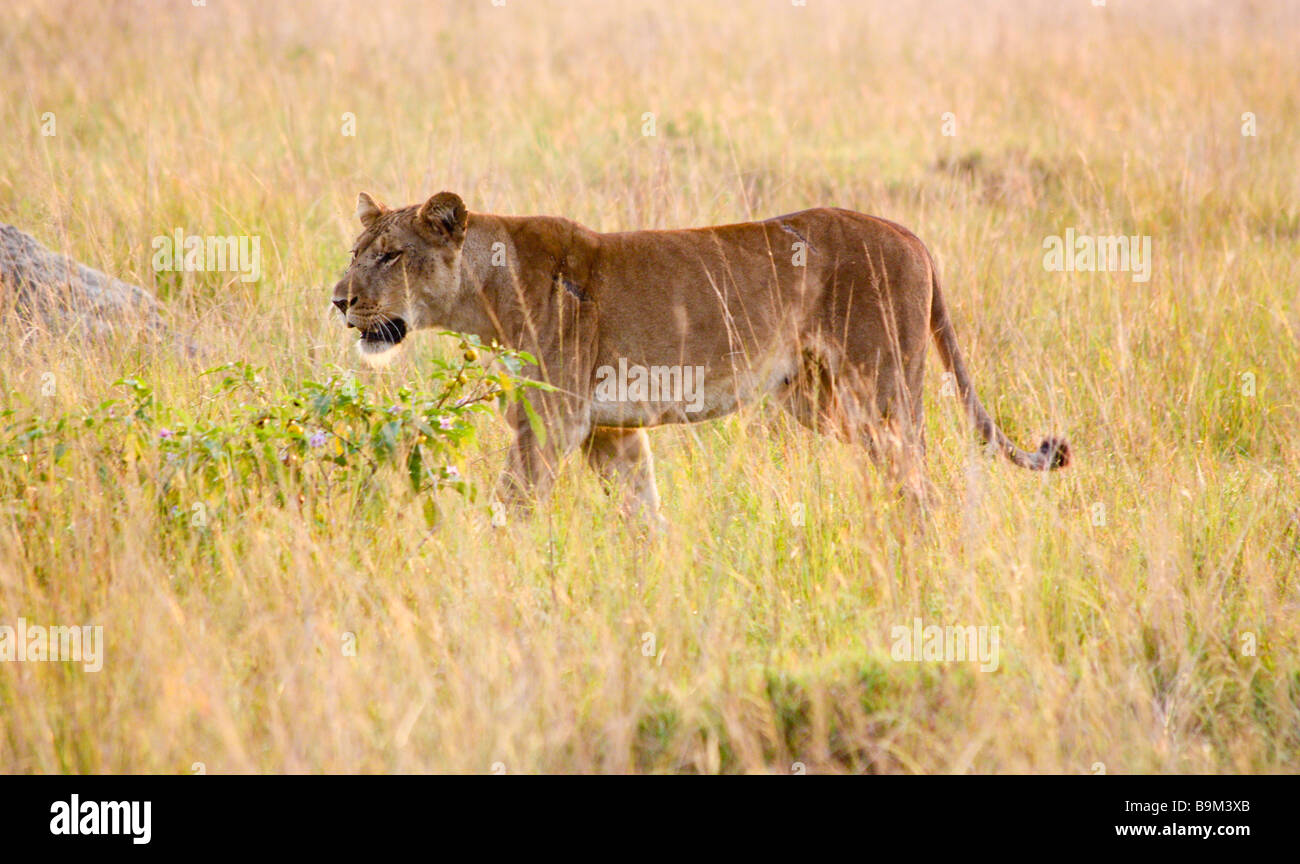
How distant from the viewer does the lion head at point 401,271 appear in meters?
4.86

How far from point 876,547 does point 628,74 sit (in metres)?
9.56

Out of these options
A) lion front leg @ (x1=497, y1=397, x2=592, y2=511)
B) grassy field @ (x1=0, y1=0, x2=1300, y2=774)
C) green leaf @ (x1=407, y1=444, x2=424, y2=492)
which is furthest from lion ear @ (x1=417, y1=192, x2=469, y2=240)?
green leaf @ (x1=407, y1=444, x2=424, y2=492)

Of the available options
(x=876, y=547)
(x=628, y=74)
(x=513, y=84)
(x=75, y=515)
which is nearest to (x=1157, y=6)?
(x=628, y=74)

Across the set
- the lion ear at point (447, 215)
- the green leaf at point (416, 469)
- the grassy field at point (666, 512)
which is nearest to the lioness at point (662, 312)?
the lion ear at point (447, 215)

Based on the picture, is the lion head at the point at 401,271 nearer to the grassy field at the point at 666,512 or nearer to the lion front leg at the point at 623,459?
the grassy field at the point at 666,512

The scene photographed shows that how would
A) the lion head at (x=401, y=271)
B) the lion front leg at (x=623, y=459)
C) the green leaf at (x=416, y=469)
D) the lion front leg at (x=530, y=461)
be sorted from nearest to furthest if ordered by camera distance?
the green leaf at (x=416, y=469)
the lion front leg at (x=530, y=461)
the lion head at (x=401, y=271)
the lion front leg at (x=623, y=459)

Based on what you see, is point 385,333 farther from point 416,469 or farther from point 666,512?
point 666,512

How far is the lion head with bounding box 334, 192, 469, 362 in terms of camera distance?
4.86 m

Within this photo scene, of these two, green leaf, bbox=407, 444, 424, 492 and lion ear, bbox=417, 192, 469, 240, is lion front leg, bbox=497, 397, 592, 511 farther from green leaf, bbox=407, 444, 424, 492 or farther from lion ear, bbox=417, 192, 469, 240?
lion ear, bbox=417, 192, 469, 240

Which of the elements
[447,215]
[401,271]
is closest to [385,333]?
[401,271]

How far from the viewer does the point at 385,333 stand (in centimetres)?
494

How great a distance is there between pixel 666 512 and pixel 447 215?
1.44m

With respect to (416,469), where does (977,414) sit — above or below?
above
